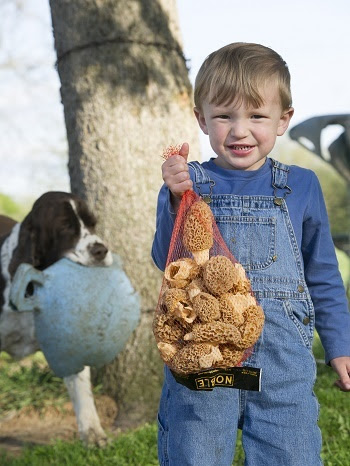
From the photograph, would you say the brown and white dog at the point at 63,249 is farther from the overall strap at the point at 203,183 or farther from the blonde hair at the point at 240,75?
the blonde hair at the point at 240,75

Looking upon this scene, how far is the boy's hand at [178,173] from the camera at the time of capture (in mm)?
2057

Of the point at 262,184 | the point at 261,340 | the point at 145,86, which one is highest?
the point at 145,86

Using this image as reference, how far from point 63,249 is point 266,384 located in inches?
94.4

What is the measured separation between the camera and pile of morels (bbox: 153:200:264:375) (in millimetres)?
1915

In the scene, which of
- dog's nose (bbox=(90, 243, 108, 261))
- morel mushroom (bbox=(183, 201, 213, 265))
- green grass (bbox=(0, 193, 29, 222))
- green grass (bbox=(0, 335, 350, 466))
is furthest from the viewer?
green grass (bbox=(0, 193, 29, 222))

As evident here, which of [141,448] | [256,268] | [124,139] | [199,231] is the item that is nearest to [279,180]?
[256,268]

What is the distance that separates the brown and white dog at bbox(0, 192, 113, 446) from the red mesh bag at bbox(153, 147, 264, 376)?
221 centimetres

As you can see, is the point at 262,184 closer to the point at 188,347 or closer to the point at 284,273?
the point at 284,273

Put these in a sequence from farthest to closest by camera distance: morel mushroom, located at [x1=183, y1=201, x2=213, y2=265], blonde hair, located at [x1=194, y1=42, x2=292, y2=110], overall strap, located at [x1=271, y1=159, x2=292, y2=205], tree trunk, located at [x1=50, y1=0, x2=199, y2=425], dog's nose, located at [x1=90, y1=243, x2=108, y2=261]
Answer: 1. tree trunk, located at [x1=50, y1=0, x2=199, y2=425]
2. dog's nose, located at [x1=90, y1=243, x2=108, y2=261]
3. overall strap, located at [x1=271, y1=159, x2=292, y2=205]
4. blonde hair, located at [x1=194, y1=42, x2=292, y2=110]
5. morel mushroom, located at [x1=183, y1=201, x2=213, y2=265]

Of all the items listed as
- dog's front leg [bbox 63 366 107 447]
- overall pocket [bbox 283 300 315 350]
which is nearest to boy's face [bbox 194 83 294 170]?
overall pocket [bbox 283 300 315 350]

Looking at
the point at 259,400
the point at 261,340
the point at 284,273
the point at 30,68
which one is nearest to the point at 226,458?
the point at 259,400

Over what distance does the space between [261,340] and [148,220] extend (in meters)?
2.80

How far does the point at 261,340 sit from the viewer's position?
217cm

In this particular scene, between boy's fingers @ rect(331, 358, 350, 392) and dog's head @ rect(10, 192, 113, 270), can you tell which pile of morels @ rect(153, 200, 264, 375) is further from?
dog's head @ rect(10, 192, 113, 270)
